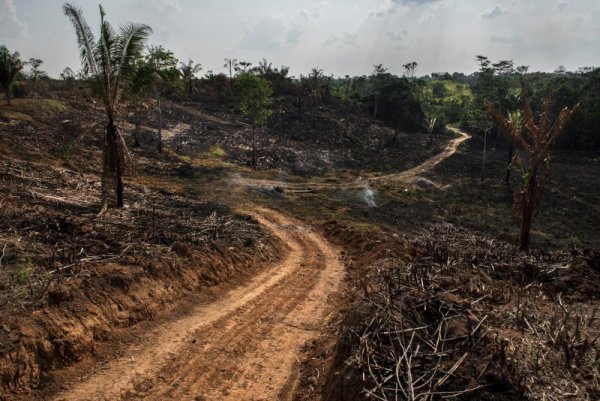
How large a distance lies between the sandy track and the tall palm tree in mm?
8295

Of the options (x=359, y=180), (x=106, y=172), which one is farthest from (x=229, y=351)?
(x=359, y=180)

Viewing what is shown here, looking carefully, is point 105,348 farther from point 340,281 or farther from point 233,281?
point 340,281

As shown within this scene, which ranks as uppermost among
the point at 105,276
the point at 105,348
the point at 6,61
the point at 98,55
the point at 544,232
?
the point at 6,61

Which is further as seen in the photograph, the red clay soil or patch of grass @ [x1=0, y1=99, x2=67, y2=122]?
patch of grass @ [x1=0, y1=99, x2=67, y2=122]

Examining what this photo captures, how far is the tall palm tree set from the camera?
56.5 ft

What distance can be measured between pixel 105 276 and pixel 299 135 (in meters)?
47.2

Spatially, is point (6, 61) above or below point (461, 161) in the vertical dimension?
above

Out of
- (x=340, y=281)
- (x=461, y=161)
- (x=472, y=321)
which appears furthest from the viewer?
(x=461, y=161)

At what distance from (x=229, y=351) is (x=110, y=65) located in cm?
1314

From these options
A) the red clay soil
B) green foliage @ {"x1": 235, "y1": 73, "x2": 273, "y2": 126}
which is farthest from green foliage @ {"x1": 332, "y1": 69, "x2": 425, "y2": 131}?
the red clay soil

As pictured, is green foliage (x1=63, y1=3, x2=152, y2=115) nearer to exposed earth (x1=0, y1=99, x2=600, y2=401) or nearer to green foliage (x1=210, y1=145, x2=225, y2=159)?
exposed earth (x1=0, y1=99, x2=600, y2=401)

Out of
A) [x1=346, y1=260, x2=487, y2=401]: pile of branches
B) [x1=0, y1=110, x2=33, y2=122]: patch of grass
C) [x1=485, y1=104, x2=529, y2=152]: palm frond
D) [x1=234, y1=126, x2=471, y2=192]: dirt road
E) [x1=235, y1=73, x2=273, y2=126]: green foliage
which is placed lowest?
[x1=234, y1=126, x2=471, y2=192]: dirt road

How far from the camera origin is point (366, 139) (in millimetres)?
60000

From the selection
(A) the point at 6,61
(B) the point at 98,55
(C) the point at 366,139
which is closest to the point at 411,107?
(C) the point at 366,139
